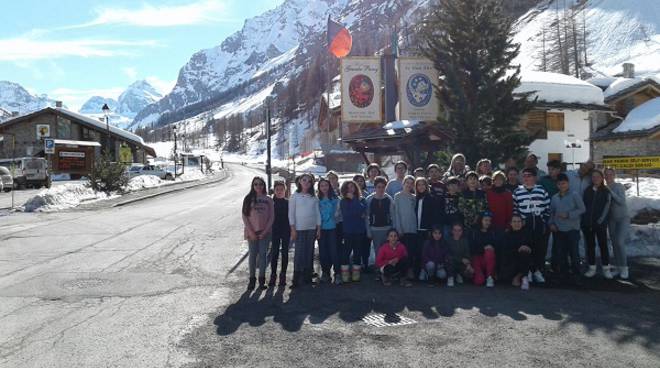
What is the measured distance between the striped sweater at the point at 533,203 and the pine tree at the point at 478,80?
8044 mm

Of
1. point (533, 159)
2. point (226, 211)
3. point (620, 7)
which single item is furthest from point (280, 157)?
point (533, 159)

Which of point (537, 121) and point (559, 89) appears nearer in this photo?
point (559, 89)

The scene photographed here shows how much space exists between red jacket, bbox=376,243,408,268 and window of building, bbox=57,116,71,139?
162 feet

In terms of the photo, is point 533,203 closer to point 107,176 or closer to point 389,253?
point 389,253

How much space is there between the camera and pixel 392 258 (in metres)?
7.91

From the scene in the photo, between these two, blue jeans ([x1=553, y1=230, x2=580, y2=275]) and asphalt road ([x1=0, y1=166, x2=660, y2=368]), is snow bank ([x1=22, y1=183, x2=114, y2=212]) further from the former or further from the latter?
blue jeans ([x1=553, y1=230, x2=580, y2=275])

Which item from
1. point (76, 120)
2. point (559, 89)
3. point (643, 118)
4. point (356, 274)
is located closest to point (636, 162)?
point (356, 274)

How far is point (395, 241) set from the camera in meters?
7.91

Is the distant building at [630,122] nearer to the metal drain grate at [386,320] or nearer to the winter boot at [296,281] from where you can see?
the winter boot at [296,281]

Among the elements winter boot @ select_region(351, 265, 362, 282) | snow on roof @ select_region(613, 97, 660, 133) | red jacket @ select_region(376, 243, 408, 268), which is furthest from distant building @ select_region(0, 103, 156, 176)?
red jacket @ select_region(376, 243, 408, 268)

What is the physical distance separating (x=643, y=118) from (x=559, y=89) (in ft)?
20.7

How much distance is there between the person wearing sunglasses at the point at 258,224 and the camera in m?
7.74

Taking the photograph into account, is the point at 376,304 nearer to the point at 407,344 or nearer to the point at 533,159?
the point at 407,344

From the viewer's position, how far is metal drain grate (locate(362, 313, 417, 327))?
580cm
